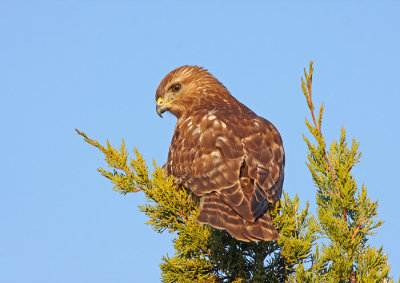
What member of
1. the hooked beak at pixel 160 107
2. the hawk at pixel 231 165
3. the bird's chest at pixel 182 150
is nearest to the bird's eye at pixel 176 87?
the hooked beak at pixel 160 107

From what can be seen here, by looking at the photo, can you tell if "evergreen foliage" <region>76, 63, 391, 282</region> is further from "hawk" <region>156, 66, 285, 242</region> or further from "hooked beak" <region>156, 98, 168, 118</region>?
"hooked beak" <region>156, 98, 168, 118</region>

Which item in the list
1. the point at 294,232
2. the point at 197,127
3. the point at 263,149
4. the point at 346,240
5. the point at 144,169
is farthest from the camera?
the point at 197,127

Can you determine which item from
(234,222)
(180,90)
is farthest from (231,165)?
(180,90)

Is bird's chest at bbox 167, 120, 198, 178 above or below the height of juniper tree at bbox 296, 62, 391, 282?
above

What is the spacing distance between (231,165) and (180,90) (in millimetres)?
3051

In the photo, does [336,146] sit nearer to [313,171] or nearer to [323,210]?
[313,171]

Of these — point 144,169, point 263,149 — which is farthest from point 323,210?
point 144,169

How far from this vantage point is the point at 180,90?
8.27m

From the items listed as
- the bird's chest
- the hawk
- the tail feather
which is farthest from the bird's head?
the tail feather

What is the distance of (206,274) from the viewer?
503 centimetres

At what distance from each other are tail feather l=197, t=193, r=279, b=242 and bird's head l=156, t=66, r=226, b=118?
3188 mm

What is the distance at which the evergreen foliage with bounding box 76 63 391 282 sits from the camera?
427 cm

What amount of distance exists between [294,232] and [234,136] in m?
1.54

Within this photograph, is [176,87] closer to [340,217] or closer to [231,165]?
[231,165]
